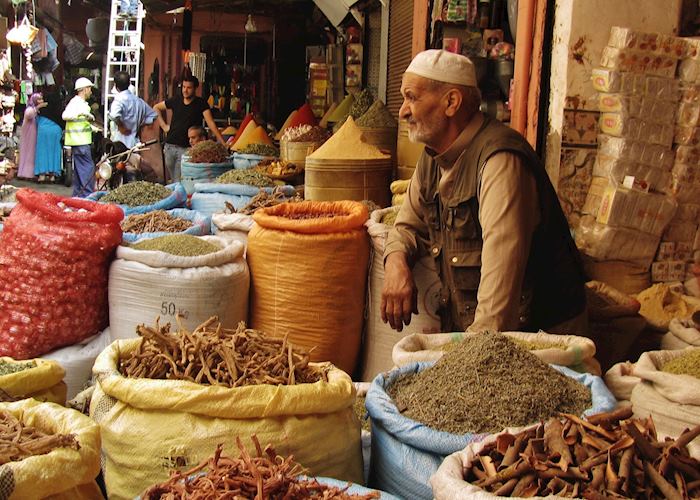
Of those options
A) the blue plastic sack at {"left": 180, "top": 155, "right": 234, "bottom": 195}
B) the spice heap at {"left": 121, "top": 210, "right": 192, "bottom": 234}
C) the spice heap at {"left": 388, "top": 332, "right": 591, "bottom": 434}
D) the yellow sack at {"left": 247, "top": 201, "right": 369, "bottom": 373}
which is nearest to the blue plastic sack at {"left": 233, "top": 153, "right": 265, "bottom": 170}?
the blue plastic sack at {"left": 180, "top": 155, "right": 234, "bottom": 195}

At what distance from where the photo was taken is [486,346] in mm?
1901

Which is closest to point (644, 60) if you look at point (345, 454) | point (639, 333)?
point (639, 333)

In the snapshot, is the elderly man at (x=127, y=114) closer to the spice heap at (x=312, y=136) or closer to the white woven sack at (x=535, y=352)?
the spice heap at (x=312, y=136)

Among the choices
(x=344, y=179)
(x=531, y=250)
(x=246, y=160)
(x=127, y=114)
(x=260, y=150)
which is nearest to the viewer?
(x=531, y=250)

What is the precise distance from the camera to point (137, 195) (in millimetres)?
4844

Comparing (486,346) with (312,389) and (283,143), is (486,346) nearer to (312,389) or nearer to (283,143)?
(312,389)

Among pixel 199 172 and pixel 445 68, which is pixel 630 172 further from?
pixel 199 172

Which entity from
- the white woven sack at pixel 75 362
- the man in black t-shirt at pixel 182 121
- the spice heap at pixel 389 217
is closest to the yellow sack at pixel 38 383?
the white woven sack at pixel 75 362

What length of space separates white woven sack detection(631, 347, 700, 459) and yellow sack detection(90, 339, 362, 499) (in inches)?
28.6

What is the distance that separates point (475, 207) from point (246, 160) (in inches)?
159

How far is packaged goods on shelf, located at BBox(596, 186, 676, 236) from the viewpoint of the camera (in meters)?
3.54

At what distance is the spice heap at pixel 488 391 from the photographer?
1.76 m

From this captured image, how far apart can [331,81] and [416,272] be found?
7429 millimetres

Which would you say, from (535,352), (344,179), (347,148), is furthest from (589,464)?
(347,148)
